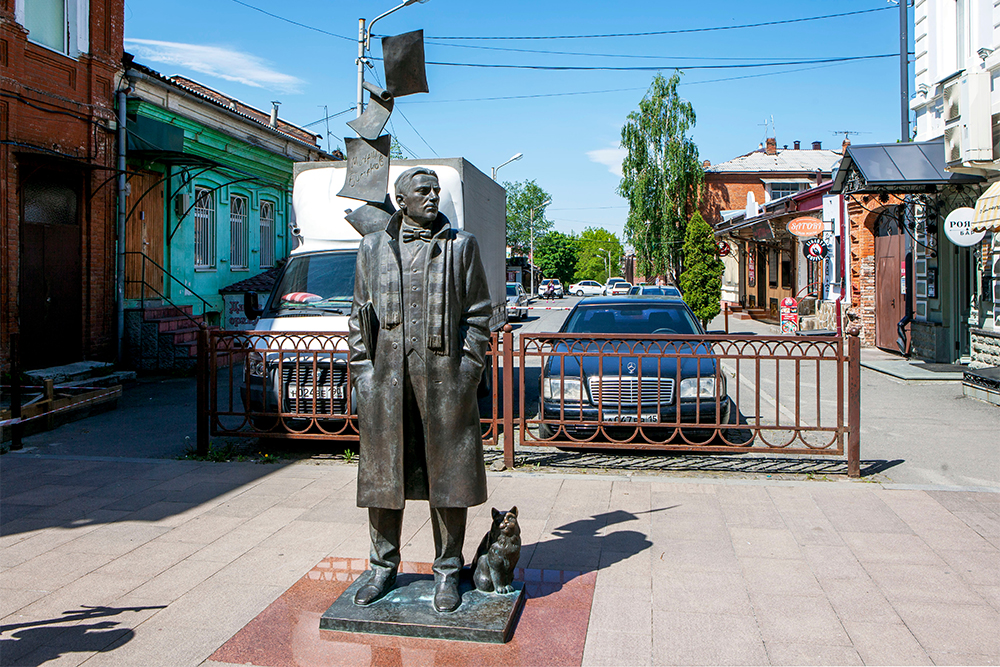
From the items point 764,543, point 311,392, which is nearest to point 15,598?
point 311,392

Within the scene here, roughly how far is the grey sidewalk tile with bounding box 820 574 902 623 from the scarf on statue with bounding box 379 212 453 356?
2438 millimetres

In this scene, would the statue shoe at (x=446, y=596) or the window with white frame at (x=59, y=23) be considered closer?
the statue shoe at (x=446, y=596)

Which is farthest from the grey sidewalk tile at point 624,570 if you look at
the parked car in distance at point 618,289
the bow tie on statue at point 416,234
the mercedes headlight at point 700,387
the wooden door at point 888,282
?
the parked car in distance at point 618,289

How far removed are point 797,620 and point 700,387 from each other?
3887 millimetres

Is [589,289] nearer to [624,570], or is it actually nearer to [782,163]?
[782,163]

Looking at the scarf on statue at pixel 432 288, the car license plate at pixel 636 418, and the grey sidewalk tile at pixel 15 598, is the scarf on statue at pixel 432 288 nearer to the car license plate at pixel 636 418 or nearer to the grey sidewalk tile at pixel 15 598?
the grey sidewalk tile at pixel 15 598

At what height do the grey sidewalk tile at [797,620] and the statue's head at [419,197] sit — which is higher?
the statue's head at [419,197]

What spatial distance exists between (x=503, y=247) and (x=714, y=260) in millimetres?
11500

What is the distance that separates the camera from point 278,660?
3.60 meters

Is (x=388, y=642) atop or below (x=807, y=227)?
below

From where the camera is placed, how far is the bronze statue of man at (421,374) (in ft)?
12.7

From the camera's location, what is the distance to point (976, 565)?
4750 mm

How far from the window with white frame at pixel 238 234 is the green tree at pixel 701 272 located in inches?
494

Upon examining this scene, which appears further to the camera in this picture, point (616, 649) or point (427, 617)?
point (427, 617)
